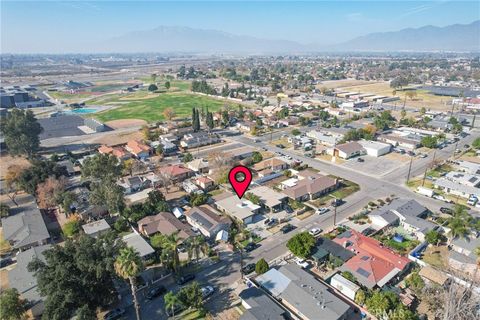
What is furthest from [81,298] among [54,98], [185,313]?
[54,98]

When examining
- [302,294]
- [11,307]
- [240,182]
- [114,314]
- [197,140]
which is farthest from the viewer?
[197,140]

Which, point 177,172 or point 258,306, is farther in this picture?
point 177,172

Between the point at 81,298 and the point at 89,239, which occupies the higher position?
the point at 89,239

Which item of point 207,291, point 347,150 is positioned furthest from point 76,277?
point 347,150

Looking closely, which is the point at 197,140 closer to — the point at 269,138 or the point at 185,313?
the point at 269,138

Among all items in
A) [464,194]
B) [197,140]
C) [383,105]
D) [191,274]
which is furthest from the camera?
[383,105]

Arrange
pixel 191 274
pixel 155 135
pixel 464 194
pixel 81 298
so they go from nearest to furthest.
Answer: pixel 81 298, pixel 191 274, pixel 464 194, pixel 155 135

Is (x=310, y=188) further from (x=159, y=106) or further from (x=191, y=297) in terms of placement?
(x=159, y=106)

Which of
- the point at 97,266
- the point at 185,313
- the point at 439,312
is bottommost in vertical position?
the point at 185,313

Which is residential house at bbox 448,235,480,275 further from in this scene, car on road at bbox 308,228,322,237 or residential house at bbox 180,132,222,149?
residential house at bbox 180,132,222,149
